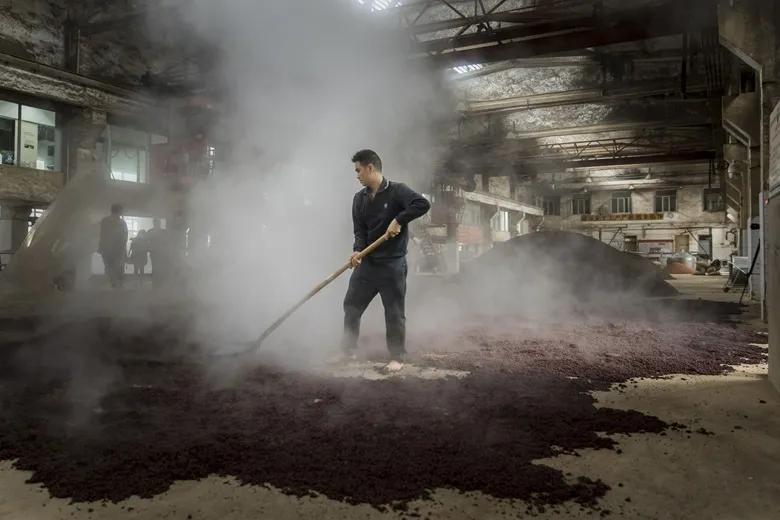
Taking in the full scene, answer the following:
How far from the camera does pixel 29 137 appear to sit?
1214 cm

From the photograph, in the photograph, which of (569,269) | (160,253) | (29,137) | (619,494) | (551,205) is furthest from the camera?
(551,205)

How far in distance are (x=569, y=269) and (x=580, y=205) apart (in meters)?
26.4

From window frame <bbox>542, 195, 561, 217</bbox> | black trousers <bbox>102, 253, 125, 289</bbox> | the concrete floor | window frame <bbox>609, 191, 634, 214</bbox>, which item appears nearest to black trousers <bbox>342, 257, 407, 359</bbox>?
the concrete floor

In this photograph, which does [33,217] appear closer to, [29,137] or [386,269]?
[29,137]

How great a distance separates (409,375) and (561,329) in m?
2.85

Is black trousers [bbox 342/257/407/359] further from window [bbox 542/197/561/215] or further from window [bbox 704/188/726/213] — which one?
window [bbox 704/188/726/213]

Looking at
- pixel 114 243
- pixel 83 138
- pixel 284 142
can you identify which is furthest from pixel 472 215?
pixel 284 142

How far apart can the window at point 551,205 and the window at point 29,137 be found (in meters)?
29.0

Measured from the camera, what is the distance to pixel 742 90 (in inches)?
352

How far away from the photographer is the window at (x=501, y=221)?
26.8 m

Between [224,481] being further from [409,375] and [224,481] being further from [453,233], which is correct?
[453,233]

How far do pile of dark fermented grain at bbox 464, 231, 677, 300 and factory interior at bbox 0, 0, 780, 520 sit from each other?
2.4 inches

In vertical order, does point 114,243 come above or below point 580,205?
below

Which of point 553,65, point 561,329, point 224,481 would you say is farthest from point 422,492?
point 553,65
